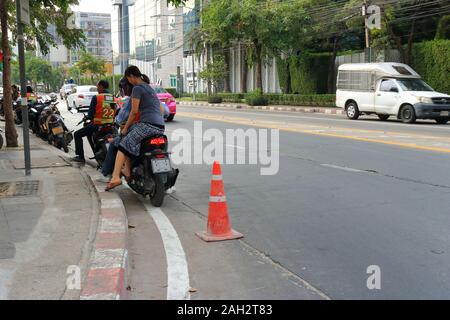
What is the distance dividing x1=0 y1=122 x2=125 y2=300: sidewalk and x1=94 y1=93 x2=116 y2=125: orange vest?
911mm

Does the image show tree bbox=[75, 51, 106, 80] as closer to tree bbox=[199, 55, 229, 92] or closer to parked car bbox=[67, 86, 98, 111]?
tree bbox=[199, 55, 229, 92]

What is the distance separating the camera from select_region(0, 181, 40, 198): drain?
7.41 m

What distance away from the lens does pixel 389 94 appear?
21859 millimetres

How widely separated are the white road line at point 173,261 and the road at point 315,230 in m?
0.06

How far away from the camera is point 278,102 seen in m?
40.1

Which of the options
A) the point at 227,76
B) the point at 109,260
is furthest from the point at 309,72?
the point at 109,260

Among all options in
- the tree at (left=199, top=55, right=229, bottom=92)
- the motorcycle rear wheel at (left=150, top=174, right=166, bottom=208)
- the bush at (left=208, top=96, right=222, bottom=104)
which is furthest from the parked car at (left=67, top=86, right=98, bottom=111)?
the motorcycle rear wheel at (left=150, top=174, right=166, bottom=208)

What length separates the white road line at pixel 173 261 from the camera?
427 cm

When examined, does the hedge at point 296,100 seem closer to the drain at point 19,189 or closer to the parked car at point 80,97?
the parked car at point 80,97

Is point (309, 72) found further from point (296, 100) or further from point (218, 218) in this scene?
point (218, 218)

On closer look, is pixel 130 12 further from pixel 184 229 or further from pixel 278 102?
pixel 184 229

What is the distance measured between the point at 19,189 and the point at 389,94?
1727 centimetres


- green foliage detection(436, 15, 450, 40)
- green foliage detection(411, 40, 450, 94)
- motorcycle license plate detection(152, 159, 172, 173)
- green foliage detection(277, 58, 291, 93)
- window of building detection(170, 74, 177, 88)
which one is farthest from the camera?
window of building detection(170, 74, 177, 88)

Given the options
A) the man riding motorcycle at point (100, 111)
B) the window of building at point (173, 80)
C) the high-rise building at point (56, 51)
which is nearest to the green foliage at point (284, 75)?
the high-rise building at point (56, 51)
